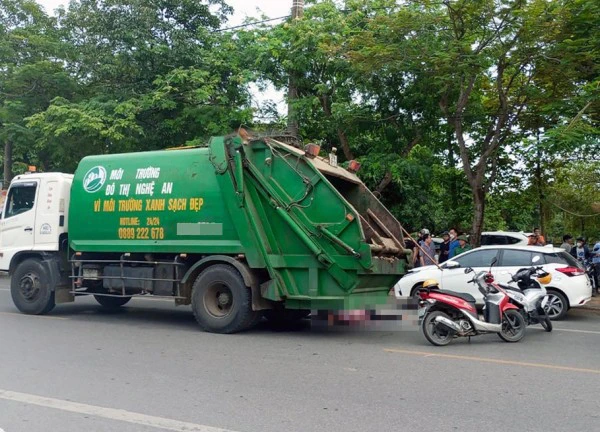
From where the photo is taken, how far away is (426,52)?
13.5 m

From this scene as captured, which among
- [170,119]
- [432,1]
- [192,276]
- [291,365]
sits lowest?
[291,365]

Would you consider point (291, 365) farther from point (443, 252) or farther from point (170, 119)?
point (170, 119)

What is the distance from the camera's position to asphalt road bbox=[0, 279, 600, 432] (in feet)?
16.3

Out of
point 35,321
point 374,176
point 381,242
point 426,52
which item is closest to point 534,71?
point 426,52

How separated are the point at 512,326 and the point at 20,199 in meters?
9.08

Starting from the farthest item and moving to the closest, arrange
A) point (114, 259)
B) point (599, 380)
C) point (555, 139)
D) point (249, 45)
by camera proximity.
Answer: point (249, 45)
point (555, 139)
point (114, 259)
point (599, 380)

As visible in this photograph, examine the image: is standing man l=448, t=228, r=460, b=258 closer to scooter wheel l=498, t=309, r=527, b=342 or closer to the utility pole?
the utility pole

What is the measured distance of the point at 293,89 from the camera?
16016 mm

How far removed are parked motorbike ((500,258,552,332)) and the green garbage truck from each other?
1.77 m

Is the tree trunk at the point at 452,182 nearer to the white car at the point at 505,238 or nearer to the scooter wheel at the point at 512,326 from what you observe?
the white car at the point at 505,238

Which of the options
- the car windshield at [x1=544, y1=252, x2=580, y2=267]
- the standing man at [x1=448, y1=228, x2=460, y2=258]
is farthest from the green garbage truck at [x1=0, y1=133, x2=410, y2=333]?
the standing man at [x1=448, y1=228, x2=460, y2=258]

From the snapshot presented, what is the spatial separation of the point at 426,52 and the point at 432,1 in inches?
50.1

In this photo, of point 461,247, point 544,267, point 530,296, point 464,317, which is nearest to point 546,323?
point 530,296

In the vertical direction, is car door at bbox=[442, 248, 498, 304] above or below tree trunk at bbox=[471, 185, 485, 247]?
below
